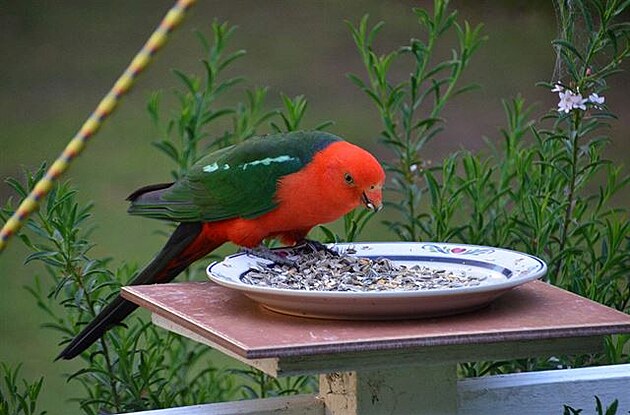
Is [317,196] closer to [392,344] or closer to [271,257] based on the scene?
[271,257]

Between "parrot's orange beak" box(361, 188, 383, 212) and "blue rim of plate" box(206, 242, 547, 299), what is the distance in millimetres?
55

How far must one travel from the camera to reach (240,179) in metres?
1.62

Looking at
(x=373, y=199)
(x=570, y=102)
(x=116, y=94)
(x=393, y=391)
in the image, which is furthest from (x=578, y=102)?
(x=116, y=94)

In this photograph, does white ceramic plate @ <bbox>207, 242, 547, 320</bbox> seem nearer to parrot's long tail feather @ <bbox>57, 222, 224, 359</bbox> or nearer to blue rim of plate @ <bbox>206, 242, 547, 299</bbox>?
blue rim of plate @ <bbox>206, 242, 547, 299</bbox>

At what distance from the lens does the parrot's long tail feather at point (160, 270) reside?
1.63m

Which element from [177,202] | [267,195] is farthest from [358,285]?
[177,202]

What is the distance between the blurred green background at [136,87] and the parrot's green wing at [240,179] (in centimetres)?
181

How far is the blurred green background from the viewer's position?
3.71m

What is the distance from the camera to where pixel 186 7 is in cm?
49

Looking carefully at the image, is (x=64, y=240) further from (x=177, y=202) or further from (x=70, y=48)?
(x=70, y=48)

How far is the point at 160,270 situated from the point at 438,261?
52 centimetres

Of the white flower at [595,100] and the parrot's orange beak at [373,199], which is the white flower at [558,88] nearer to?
the white flower at [595,100]

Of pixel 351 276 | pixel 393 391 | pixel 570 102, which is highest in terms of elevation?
pixel 570 102

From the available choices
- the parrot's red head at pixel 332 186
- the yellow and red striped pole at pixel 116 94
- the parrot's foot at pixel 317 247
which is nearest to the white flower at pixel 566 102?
the parrot's red head at pixel 332 186
